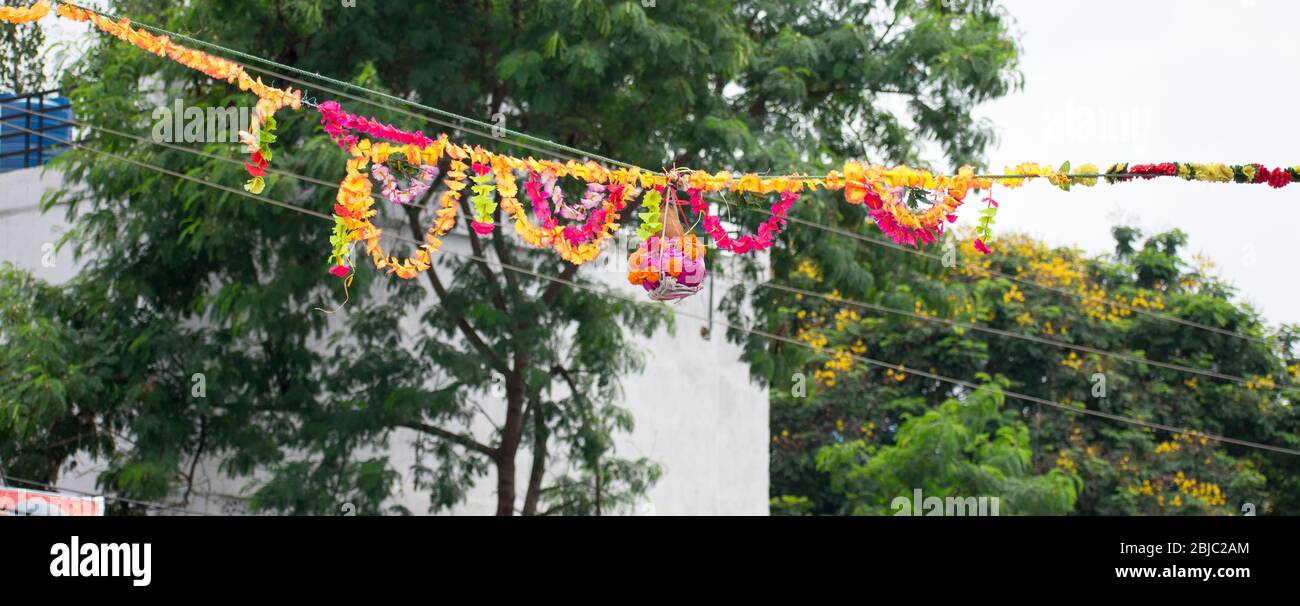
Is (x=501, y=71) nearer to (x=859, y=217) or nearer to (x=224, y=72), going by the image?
(x=859, y=217)

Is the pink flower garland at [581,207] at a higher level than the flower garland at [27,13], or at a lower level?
lower

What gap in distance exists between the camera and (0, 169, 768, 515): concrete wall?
13.3 meters

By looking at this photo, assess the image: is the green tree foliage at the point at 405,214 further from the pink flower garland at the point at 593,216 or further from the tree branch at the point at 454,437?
the pink flower garland at the point at 593,216

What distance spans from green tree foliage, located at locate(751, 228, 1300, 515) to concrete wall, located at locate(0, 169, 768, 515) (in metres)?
2.01

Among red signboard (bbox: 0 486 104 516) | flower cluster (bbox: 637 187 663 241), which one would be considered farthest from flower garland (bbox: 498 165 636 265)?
red signboard (bbox: 0 486 104 516)

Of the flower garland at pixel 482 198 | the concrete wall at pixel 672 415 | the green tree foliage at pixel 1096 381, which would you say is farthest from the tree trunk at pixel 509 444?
the green tree foliage at pixel 1096 381

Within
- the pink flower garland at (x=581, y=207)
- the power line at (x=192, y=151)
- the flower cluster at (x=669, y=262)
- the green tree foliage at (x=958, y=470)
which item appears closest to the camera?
the flower cluster at (x=669, y=262)

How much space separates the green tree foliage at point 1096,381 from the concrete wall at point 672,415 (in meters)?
2.01

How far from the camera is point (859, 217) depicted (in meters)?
12.4

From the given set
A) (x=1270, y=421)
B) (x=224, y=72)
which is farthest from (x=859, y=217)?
(x=1270, y=421)

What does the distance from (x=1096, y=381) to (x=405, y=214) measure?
32.2 feet

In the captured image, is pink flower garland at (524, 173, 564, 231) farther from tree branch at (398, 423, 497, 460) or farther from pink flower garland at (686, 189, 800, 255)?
tree branch at (398, 423, 497, 460)

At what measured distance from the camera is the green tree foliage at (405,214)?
1091cm

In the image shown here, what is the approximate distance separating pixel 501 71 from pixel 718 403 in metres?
6.97
